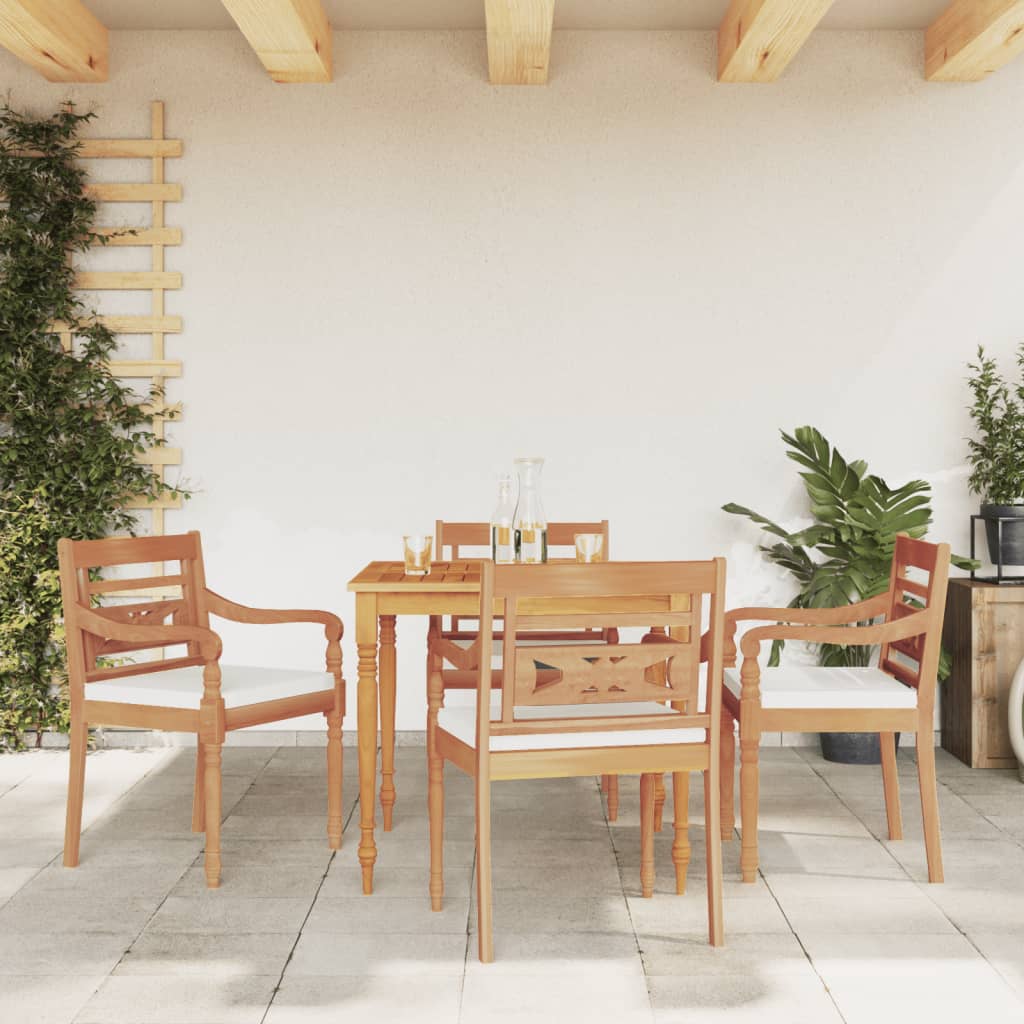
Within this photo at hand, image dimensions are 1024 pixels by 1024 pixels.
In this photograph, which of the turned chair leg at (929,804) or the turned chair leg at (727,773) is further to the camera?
the turned chair leg at (727,773)

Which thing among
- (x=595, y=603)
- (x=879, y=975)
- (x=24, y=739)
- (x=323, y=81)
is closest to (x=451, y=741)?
(x=595, y=603)

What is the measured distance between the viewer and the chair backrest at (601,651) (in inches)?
88.3

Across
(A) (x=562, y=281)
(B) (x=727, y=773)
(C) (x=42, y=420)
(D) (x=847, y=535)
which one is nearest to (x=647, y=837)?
(B) (x=727, y=773)

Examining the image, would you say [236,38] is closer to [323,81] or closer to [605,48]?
[323,81]

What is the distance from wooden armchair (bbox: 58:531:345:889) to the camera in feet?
9.13

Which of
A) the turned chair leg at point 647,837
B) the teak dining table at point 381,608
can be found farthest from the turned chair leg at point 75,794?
the turned chair leg at point 647,837

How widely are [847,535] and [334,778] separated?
79.0 inches

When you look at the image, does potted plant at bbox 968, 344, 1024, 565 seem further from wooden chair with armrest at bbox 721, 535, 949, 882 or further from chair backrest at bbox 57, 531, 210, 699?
chair backrest at bbox 57, 531, 210, 699

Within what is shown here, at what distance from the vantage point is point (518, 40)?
375cm

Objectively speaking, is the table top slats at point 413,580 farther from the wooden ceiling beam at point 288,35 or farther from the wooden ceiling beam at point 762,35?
the wooden ceiling beam at point 762,35

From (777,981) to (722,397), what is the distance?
8.00 ft

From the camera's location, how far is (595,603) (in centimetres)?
270

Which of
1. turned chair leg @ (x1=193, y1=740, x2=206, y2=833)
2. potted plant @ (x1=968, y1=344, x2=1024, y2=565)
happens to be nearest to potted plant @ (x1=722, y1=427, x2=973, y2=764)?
potted plant @ (x1=968, y1=344, x2=1024, y2=565)

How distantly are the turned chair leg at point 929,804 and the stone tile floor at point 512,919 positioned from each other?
0.07 meters
